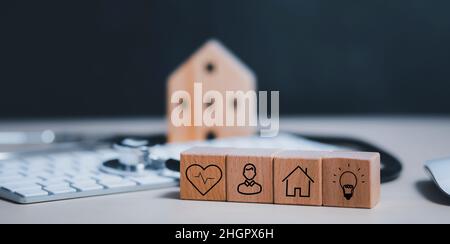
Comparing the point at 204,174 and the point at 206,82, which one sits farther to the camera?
the point at 206,82

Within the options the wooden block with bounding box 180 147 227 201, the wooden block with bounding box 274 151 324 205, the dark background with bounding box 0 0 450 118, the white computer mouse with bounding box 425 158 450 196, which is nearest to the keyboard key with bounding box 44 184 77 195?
the wooden block with bounding box 180 147 227 201

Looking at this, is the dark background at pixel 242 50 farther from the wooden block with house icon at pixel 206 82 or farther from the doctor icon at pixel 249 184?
the doctor icon at pixel 249 184

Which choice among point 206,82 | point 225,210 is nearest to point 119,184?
point 225,210

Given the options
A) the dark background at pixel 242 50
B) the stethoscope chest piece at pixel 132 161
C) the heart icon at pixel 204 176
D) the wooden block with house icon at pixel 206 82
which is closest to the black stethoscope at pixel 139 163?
the stethoscope chest piece at pixel 132 161

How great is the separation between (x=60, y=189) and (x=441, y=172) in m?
→ 0.41

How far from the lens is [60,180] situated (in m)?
0.76

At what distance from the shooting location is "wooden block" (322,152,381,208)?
645mm

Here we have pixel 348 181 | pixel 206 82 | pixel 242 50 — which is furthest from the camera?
pixel 242 50

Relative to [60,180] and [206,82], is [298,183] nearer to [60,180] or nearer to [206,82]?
[60,180]

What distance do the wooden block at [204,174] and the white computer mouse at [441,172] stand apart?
227 millimetres

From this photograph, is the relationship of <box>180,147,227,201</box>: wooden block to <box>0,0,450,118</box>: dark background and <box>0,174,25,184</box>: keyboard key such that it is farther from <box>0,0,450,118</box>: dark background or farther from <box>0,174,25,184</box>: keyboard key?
<box>0,0,450,118</box>: dark background

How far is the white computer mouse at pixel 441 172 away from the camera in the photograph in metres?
0.68

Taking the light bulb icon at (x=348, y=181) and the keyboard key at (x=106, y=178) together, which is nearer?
the light bulb icon at (x=348, y=181)
